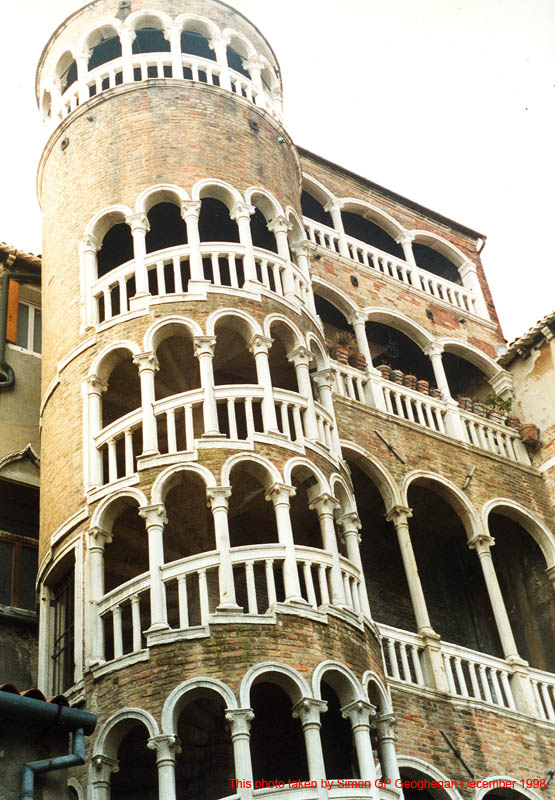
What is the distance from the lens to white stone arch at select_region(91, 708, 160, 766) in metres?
13.3

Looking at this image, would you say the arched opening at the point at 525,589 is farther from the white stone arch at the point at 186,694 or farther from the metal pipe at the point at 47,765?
the metal pipe at the point at 47,765

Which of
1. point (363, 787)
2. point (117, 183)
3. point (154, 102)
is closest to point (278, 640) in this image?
point (363, 787)

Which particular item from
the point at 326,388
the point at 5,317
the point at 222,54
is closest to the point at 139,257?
the point at 5,317

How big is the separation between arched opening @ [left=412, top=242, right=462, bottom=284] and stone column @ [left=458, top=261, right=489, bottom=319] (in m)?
0.30

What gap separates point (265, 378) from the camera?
54.2ft

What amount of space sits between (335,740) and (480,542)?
5266 millimetres

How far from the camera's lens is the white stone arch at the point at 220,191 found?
18.7m

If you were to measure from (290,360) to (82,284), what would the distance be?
370 cm

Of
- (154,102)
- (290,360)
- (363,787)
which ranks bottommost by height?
(363,787)

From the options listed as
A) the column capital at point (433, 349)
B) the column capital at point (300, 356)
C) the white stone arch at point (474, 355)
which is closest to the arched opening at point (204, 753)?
the column capital at point (300, 356)

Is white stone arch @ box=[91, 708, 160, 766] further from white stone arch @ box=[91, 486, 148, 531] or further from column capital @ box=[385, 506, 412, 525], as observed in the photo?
column capital @ box=[385, 506, 412, 525]

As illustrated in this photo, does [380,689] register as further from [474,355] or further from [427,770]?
[474,355]

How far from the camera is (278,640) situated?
13.9 metres

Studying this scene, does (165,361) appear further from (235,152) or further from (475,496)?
(475,496)
